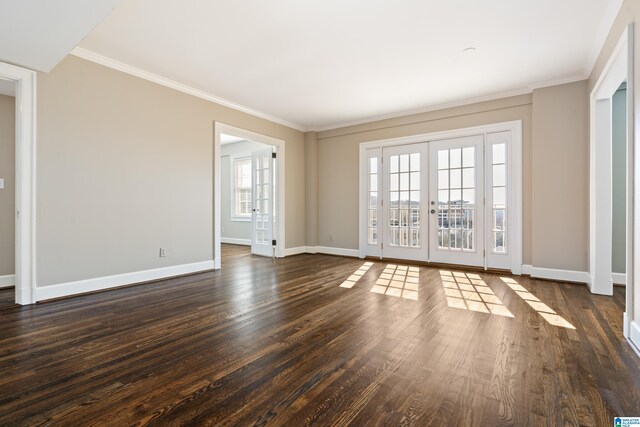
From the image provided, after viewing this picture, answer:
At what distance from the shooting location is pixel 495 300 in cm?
328

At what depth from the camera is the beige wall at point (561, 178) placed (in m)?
4.00

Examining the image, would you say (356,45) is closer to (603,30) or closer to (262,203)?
(603,30)

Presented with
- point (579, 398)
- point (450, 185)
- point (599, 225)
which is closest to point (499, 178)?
point (450, 185)

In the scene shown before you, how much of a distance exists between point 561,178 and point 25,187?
20.6 feet

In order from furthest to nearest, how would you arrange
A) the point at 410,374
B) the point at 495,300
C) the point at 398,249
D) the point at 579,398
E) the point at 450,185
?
the point at 398,249, the point at 450,185, the point at 495,300, the point at 410,374, the point at 579,398


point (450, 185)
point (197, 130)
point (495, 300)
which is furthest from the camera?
point (450, 185)

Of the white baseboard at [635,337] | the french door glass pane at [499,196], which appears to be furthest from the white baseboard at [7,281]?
the french door glass pane at [499,196]

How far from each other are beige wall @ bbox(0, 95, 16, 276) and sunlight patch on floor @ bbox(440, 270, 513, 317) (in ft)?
17.8

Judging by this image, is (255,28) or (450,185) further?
(450,185)

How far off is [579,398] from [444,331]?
37.0 inches

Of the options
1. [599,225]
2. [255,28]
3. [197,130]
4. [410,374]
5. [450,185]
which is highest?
[255,28]

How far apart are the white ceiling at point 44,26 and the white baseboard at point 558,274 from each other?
5.45 metres

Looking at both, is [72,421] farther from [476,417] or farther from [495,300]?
[495,300]

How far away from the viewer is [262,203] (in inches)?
257
